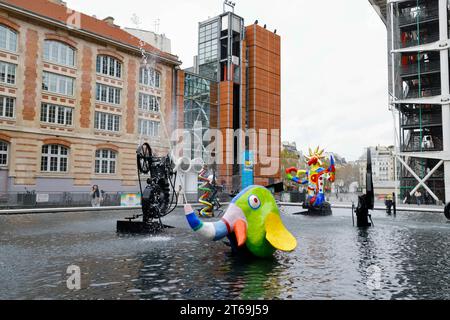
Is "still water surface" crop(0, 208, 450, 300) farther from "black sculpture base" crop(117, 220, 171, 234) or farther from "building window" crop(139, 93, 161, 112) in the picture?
"building window" crop(139, 93, 161, 112)

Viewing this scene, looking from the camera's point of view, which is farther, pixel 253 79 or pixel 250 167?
pixel 253 79

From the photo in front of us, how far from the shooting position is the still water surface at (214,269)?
6809 mm

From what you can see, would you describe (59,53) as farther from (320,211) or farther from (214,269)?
(214,269)

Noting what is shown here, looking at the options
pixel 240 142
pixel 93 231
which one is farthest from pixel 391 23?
pixel 93 231

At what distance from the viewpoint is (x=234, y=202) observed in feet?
33.8

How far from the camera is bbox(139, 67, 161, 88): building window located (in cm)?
4481

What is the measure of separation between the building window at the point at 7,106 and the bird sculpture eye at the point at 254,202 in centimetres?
3077

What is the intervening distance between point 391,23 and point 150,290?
4795 cm

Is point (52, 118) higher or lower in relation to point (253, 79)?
lower

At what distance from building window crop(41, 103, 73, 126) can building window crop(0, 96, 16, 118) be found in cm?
260

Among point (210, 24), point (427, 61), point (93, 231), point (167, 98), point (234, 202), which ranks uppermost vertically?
point (210, 24)

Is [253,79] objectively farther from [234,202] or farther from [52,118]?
[234,202]

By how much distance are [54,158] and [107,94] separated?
912 cm
